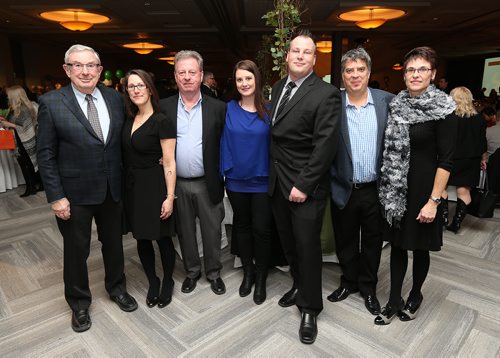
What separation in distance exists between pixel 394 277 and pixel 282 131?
47.4 inches

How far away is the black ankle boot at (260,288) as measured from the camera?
2.58 meters

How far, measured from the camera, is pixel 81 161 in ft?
6.90

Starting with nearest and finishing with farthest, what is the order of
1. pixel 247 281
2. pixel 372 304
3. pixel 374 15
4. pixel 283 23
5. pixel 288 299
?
pixel 372 304, pixel 288 299, pixel 247 281, pixel 283 23, pixel 374 15

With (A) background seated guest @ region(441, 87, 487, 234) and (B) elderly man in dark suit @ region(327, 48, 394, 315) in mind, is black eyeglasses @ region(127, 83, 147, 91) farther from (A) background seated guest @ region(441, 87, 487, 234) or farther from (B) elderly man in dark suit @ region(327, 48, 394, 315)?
(A) background seated guest @ region(441, 87, 487, 234)

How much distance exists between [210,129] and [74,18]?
31.3 ft

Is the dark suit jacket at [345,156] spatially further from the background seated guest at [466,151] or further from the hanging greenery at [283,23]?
the background seated guest at [466,151]

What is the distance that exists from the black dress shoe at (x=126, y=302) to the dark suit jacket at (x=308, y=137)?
1.36 m

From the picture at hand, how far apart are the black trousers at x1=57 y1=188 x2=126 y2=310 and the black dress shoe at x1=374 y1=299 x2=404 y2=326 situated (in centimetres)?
179

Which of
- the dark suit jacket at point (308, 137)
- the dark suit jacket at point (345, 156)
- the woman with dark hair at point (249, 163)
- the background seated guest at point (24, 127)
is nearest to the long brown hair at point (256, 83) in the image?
the woman with dark hair at point (249, 163)

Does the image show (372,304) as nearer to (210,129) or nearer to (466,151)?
(210,129)

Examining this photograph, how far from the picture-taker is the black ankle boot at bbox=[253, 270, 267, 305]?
2.58 meters

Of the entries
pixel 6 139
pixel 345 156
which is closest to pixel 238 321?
pixel 345 156

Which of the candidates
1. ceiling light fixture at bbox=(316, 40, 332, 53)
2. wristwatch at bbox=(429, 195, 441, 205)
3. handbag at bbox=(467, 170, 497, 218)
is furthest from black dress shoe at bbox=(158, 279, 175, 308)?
ceiling light fixture at bbox=(316, 40, 332, 53)

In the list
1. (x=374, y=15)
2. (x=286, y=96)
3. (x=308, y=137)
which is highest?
(x=374, y=15)
